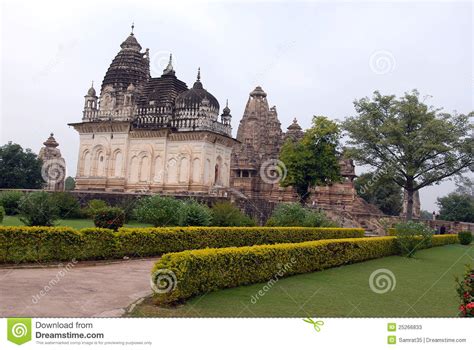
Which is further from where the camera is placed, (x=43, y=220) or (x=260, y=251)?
(x=43, y=220)

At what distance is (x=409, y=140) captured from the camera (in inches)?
1378

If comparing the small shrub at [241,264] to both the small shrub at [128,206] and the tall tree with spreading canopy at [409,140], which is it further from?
the tall tree with spreading canopy at [409,140]

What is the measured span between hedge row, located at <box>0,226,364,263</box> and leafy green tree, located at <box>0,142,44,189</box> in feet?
132

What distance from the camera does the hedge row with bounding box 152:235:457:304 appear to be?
8.73m

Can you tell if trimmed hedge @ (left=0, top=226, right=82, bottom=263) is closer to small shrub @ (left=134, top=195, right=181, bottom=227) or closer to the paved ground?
the paved ground

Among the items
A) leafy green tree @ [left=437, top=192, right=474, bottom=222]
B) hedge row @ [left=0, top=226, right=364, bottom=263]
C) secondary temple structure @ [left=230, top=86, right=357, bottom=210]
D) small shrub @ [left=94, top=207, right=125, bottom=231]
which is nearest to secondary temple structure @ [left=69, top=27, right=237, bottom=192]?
secondary temple structure @ [left=230, top=86, right=357, bottom=210]

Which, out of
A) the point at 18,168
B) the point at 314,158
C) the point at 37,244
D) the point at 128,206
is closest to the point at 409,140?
the point at 314,158

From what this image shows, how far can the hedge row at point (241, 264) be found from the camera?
8.73 metres

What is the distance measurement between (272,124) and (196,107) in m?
21.3

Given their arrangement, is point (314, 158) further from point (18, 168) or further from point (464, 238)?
point (18, 168)

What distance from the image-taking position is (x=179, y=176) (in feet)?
108
